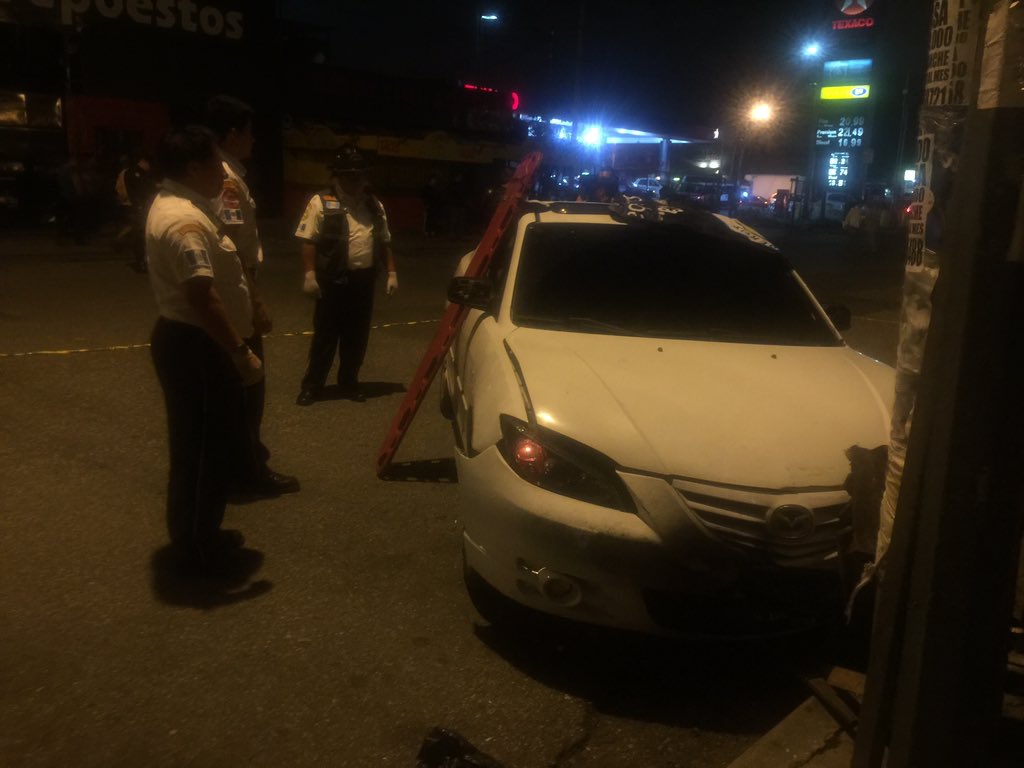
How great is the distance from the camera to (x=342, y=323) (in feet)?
23.7

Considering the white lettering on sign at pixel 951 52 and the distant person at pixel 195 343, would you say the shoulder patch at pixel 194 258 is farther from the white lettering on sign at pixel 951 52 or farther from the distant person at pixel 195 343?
the white lettering on sign at pixel 951 52

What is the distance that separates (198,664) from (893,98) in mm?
87157

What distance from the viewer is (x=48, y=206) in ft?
73.8

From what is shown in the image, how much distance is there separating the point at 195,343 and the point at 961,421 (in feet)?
9.96

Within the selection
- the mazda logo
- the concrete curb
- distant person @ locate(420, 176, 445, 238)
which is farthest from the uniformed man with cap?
distant person @ locate(420, 176, 445, 238)

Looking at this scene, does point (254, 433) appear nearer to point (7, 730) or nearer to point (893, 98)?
point (7, 730)

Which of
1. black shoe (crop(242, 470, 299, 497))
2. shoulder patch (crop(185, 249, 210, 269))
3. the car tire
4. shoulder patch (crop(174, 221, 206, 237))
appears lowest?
black shoe (crop(242, 470, 299, 497))

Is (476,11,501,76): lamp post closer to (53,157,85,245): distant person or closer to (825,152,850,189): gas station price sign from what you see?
(53,157,85,245): distant person

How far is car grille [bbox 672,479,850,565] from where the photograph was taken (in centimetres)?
325

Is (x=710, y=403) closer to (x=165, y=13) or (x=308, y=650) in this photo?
(x=308, y=650)

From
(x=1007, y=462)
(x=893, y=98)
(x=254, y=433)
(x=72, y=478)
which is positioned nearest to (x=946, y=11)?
(x=1007, y=462)

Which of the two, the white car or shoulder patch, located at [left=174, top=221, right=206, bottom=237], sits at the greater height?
shoulder patch, located at [left=174, top=221, right=206, bottom=237]

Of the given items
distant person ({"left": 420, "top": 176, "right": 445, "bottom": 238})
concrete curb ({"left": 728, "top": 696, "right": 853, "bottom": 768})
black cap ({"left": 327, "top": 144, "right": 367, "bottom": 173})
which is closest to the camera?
concrete curb ({"left": 728, "top": 696, "right": 853, "bottom": 768})

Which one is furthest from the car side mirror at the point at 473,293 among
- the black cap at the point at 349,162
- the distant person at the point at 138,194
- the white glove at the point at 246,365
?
the distant person at the point at 138,194
